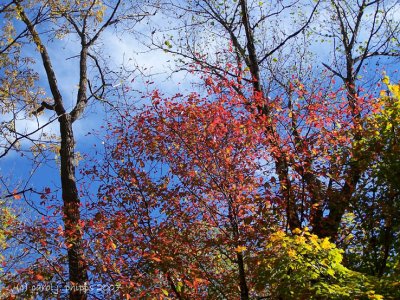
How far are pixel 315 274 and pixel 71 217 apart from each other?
5.43 m

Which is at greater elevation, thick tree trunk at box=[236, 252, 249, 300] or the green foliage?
thick tree trunk at box=[236, 252, 249, 300]

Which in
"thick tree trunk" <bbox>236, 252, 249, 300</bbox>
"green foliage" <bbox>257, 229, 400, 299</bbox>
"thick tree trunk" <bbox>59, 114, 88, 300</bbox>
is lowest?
"green foliage" <bbox>257, 229, 400, 299</bbox>

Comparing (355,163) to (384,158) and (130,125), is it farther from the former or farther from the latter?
(130,125)

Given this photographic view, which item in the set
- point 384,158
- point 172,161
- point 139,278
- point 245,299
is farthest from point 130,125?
point 384,158

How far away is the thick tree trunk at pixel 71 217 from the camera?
8219mm

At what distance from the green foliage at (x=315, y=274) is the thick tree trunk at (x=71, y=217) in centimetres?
370

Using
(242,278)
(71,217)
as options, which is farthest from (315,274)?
(71,217)

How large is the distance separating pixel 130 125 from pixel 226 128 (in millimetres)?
2774

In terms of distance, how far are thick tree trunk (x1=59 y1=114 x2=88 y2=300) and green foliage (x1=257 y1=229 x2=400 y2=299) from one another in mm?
3697

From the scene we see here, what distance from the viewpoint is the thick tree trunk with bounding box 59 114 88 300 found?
27.0 ft

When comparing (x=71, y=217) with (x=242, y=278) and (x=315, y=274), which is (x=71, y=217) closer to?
(x=242, y=278)

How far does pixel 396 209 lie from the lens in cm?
766

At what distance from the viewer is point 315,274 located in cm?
593

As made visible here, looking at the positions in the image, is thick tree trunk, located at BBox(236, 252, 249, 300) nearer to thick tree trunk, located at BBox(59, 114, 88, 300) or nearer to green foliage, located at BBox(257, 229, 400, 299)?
green foliage, located at BBox(257, 229, 400, 299)
